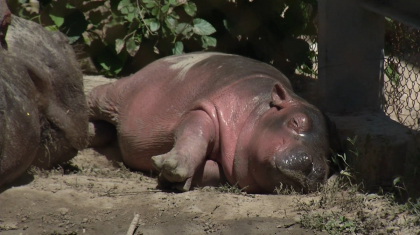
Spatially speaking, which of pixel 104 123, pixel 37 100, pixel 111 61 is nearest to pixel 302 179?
pixel 37 100

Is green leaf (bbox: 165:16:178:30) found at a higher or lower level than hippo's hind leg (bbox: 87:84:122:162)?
higher

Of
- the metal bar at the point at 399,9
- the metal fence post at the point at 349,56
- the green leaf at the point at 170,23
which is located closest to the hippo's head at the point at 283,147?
the metal fence post at the point at 349,56

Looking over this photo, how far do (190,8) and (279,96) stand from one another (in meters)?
1.72

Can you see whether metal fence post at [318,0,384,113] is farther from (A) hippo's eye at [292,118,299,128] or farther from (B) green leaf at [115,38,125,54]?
(B) green leaf at [115,38,125,54]

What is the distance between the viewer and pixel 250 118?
14.6 ft

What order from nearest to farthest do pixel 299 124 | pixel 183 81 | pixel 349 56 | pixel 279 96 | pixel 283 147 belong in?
pixel 283 147 → pixel 299 124 → pixel 279 96 → pixel 183 81 → pixel 349 56

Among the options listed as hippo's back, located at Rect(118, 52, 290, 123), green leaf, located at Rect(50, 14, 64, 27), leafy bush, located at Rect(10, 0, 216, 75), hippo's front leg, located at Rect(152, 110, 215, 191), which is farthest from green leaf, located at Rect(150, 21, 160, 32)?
hippo's front leg, located at Rect(152, 110, 215, 191)

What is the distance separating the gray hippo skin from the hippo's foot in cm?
73

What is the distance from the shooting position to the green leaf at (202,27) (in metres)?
5.85

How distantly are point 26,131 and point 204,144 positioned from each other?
1.16 metres

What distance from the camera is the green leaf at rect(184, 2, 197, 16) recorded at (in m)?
5.81

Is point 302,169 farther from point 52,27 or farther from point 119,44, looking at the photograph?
point 52,27

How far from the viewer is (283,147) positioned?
13.5 feet

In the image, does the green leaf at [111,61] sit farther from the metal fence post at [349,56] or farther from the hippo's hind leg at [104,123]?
the metal fence post at [349,56]
